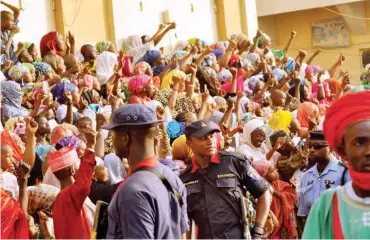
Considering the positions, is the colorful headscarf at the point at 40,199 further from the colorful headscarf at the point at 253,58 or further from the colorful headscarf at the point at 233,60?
the colorful headscarf at the point at 253,58

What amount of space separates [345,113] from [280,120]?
7.65 m

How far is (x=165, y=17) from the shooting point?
18.7 m

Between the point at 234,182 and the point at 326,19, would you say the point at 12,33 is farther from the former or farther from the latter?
the point at 326,19

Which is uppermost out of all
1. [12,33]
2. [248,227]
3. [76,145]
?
[12,33]

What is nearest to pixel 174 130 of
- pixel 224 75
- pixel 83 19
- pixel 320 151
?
pixel 320 151

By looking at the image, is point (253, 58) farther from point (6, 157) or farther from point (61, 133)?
point (6, 157)

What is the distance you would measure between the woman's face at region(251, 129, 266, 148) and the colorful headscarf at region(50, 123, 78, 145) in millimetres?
1946

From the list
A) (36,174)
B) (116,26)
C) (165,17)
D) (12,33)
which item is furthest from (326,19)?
(36,174)

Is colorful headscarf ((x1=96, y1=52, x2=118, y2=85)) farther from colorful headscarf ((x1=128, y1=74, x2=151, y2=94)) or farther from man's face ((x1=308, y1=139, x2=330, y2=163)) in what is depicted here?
man's face ((x1=308, y1=139, x2=330, y2=163))

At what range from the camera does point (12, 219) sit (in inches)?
236

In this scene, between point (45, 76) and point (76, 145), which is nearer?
point (76, 145)

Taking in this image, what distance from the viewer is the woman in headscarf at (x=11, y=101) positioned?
9898 millimetres

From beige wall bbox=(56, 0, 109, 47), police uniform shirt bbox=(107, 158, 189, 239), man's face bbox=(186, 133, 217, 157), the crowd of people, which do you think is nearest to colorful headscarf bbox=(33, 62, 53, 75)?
the crowd of people

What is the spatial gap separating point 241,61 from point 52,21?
10.8 feet
